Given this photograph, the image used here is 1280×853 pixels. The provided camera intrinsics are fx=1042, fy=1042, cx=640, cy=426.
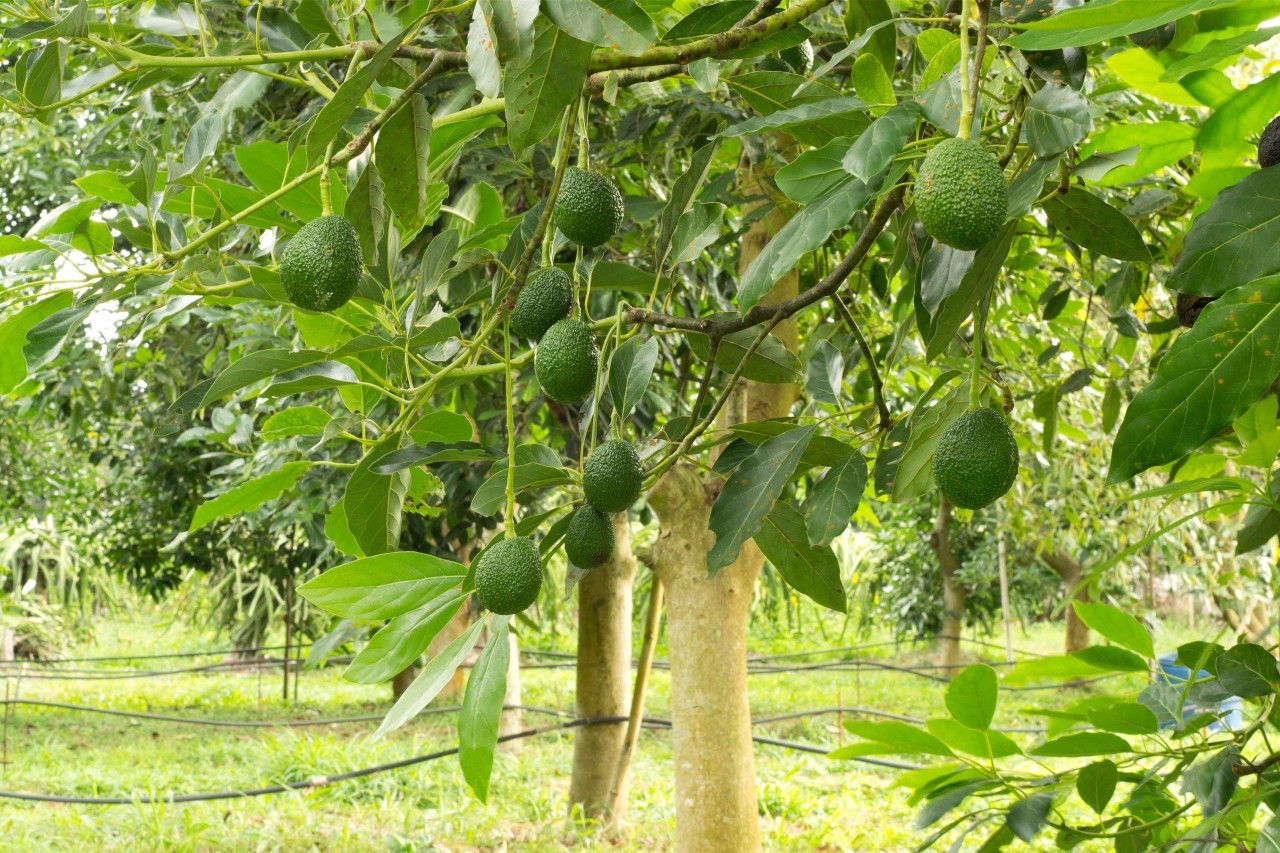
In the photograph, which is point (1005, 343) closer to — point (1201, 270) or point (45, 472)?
point (1201, 270)

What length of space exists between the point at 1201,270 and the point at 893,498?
13.3 inches

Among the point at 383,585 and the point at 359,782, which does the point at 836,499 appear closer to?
the point at 383,585

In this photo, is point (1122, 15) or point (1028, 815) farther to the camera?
point (1028, 815)

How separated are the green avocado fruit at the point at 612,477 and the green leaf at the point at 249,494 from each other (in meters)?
0.27

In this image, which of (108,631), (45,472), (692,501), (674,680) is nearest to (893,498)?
(692,501)

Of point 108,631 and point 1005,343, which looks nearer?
point 1005,343

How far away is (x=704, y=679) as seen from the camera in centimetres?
207

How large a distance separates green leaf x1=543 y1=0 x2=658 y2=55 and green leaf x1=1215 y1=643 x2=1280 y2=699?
2.16ft

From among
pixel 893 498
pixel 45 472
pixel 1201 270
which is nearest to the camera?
pixel 1201 270

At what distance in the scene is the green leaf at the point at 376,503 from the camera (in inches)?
32.4

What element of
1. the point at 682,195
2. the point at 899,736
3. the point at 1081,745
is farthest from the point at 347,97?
the point at 1081,745

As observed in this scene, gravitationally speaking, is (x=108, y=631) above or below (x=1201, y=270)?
below

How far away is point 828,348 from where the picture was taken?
1.04 metres

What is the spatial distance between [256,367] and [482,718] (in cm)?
31
